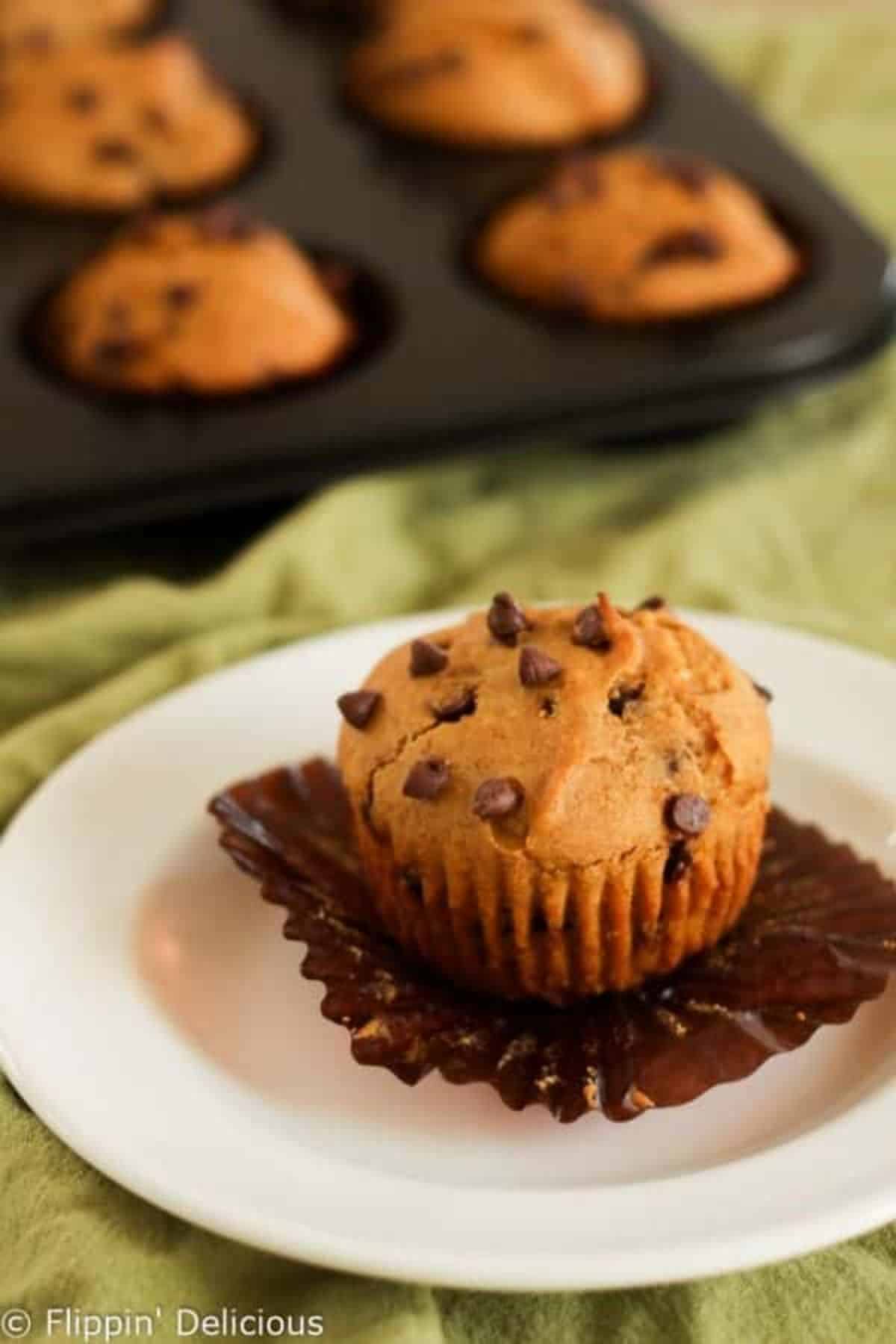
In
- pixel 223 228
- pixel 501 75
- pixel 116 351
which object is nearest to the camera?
pixel 116 351

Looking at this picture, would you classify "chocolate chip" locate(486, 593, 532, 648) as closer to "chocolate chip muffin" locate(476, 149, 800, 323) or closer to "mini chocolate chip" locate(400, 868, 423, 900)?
"mini chocolate chip" locate(400, 868, 423, 900)

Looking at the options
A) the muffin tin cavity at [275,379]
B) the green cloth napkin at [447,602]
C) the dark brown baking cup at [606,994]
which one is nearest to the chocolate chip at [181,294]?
the muffin tin cavity at [275,379]

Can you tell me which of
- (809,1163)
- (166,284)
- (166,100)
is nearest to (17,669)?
(166,284)

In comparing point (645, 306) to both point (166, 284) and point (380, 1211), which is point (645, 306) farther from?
point (380, 1211)

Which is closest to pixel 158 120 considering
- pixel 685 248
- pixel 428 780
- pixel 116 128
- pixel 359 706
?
pixel 116 128

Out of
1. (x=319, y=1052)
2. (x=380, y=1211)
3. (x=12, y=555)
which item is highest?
(x=380, y=1211)

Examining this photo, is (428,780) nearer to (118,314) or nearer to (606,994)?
(606,994)
